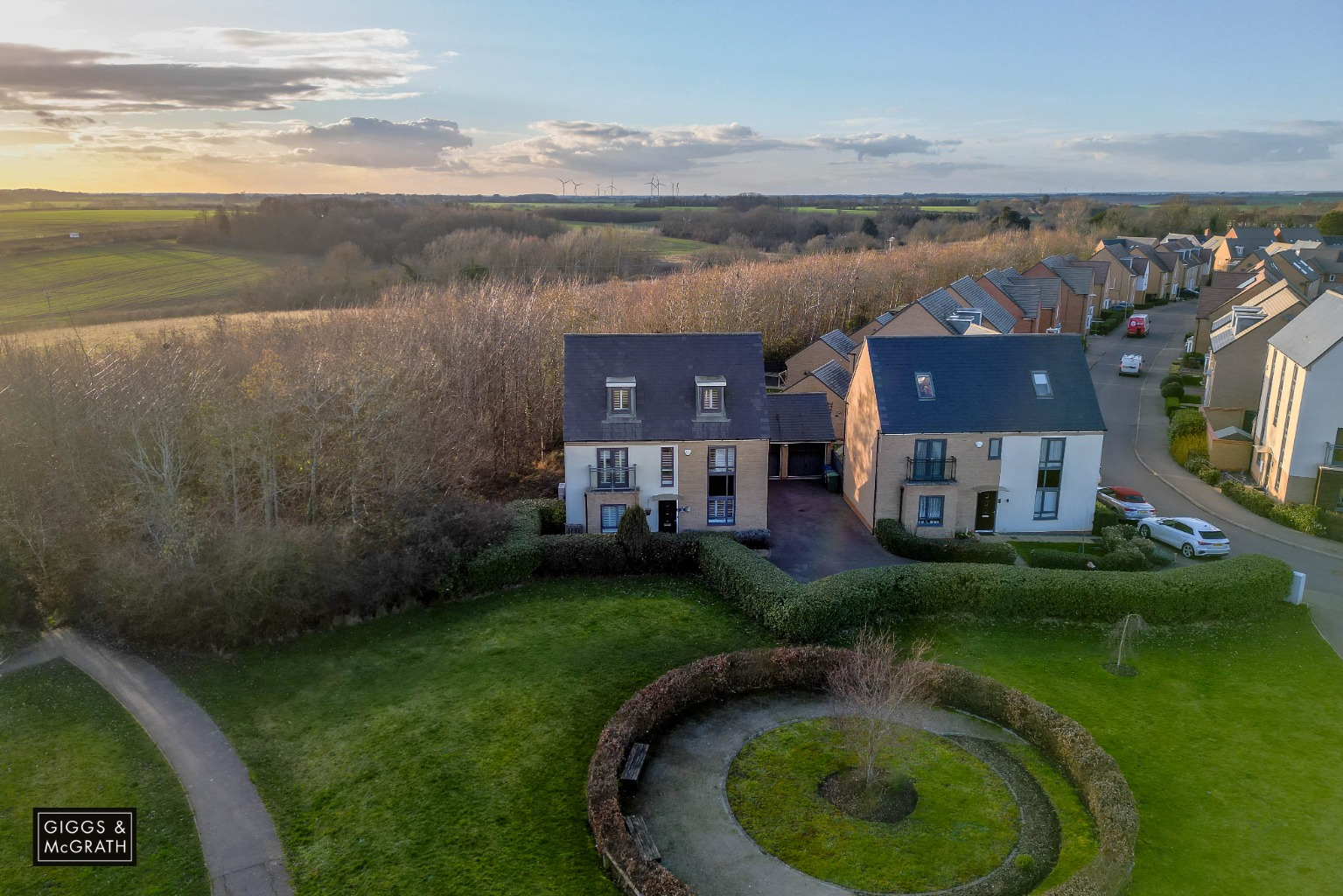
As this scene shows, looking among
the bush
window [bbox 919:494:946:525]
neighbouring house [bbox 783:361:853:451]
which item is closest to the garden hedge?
the bush

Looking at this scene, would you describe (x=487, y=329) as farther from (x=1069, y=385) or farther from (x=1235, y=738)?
(x=1235, y=738)

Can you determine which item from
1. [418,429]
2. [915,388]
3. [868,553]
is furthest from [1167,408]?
[418,429]

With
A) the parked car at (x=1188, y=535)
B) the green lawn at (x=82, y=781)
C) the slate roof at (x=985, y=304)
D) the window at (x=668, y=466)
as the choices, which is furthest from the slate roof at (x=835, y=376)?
the green lawn at (x=82, y=781)

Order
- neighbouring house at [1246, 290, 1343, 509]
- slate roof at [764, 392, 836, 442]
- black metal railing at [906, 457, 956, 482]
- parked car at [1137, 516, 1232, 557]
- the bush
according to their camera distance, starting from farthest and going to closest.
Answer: slate roof at [764, 392, 836, 442], neighbouring house at [1246, 290, 1343, 509], black metal railing at [906, 457, 956, 482], parked car at [1137, 516, 1232, 557], the bush

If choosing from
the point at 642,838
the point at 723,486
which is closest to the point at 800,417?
the point at 723,486

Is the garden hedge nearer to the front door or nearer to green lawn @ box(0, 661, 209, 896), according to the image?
green lawn @ box(0, 661, 209, 896)

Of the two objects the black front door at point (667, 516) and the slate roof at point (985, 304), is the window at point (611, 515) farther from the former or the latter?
the slate roof at point (985, 304)
